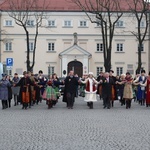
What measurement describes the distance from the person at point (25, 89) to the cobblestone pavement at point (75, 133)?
5.92 meters

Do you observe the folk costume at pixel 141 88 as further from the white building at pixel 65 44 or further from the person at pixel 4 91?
the white building at pixel 65 44

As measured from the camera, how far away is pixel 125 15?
80.2 metres

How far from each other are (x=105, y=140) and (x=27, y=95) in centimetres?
1383

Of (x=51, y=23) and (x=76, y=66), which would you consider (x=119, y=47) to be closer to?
(x=76, y=66)

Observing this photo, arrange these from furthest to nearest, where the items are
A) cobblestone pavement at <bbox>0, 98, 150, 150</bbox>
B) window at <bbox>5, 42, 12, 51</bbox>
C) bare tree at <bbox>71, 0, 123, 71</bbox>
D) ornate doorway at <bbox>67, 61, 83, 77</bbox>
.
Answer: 1. window at <bbox>5, 42, 12, 51</bbox>
2. ornate doorway at <bbox>67, 61, 83, 77</bbox>
3. bare tree at <bbox>71, 0, 123, 71</bbox>
4. cobblestone pavement at <bbox>0, 98, 150, 150</bbox>

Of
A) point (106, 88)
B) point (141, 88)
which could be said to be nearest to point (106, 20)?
point (141, 88)

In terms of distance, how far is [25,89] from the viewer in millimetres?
27703

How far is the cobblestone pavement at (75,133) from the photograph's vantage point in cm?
1298

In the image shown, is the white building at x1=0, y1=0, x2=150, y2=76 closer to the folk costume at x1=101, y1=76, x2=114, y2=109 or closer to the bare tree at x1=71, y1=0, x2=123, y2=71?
the bare tree at x1=71, y1=0, x2=123, y2=71

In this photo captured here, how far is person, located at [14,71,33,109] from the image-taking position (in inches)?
1078

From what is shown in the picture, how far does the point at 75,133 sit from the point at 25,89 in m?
12.5

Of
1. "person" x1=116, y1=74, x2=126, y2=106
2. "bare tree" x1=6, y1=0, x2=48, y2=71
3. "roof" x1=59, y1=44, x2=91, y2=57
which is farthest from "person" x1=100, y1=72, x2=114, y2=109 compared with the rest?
"roof" x1=59, y1=44, x2=91, y2=57

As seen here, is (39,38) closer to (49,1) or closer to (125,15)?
(49,1)

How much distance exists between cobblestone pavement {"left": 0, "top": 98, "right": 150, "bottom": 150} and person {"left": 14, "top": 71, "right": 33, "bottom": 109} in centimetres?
592
